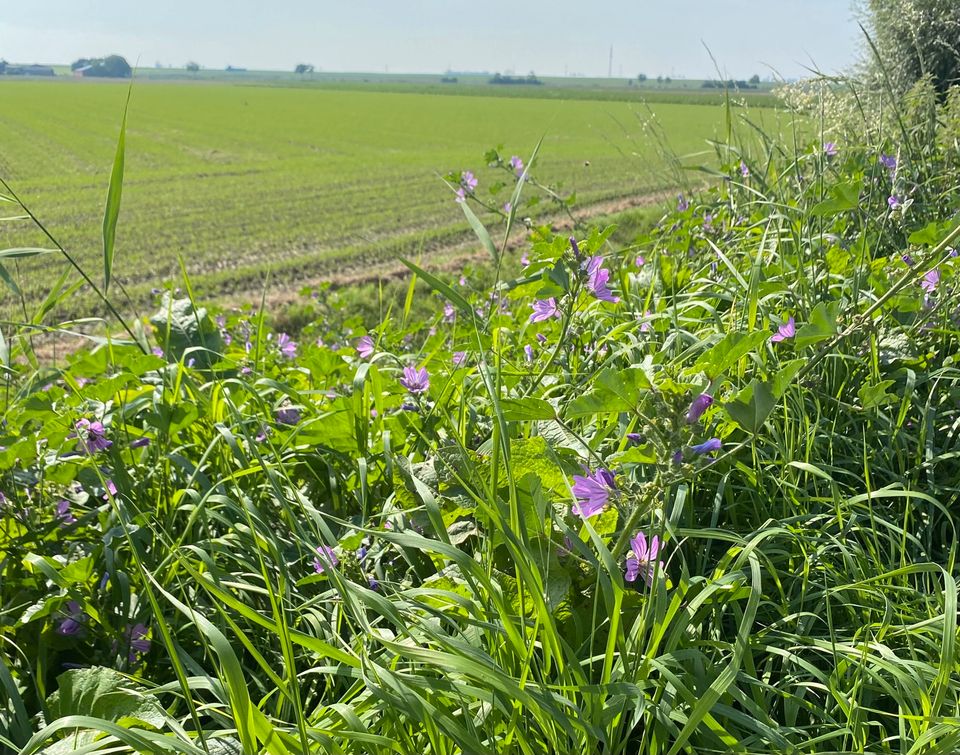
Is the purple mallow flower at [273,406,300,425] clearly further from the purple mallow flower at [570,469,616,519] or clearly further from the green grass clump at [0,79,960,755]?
the purple mallow flower at [570,469,616,519]

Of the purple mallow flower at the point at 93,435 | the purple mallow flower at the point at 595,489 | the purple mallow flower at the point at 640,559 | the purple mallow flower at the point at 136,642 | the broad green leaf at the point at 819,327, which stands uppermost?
the broad green leaf at the point at 819,327

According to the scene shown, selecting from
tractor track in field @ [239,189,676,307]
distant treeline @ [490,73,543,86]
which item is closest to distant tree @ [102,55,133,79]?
tractor track in field @ [239,189,676,307]

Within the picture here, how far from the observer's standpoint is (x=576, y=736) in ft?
2.85

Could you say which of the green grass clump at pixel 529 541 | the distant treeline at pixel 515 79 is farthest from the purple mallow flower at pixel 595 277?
the distant treeline at pixel 515 79

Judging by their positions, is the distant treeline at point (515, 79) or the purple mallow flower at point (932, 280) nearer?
the purple mallow flower at point (932, 280)

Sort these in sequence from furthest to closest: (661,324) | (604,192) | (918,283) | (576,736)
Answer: (604,192)
(661,324)
(918,283)
(576,736)

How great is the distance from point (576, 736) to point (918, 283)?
127 cm

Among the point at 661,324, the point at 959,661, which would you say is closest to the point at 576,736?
the point at 959,661

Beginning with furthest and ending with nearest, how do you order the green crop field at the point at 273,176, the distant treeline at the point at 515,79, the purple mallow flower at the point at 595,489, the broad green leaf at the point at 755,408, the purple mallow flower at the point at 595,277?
1. the distant treeline at the point at 515,79
2. the green crop field at the point at 273,176
3. the purple mallow flower at the point at 595,277
4. the purple mallow flower at the point at 595,489
5. the broad green leaf at the point at 755,408

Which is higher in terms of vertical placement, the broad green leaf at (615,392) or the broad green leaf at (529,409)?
the broad green leaf at (615,392)

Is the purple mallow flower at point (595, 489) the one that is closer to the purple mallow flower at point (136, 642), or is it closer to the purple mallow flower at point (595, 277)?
the purple mallow flower at point (595, 277)

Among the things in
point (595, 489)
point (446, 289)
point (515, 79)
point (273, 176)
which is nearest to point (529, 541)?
point (595, 489)

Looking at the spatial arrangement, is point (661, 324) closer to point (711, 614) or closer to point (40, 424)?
point (711, 614)

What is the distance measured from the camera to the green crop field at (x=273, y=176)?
12381mm
